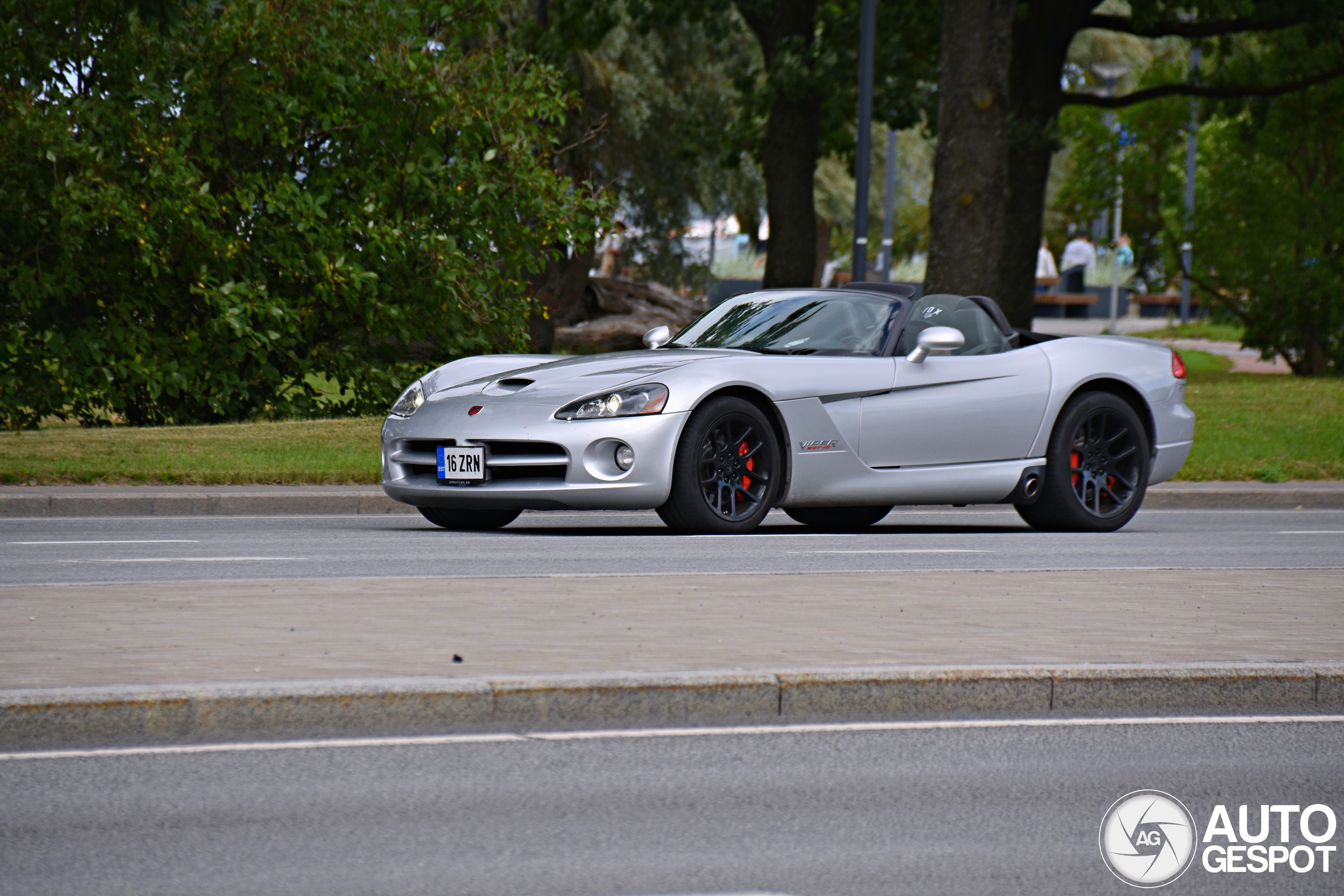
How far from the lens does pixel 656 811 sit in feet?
15.1

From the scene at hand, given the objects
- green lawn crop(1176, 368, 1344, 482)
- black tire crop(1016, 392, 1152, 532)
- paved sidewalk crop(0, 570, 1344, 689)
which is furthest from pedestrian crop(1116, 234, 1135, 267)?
paved sidewalk crop(0, 570, 1344, 689)

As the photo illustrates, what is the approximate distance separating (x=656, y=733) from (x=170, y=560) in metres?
4.55

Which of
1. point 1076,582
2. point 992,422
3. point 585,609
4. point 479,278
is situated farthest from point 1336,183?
point 585,609

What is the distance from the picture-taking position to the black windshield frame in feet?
34.3

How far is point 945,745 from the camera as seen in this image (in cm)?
532

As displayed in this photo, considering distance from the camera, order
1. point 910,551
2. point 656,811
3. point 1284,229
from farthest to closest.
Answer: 1. point 1284,229
2. point 910,551
3. point 656,811

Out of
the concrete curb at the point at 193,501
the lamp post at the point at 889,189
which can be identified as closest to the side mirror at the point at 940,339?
the concrete curb at the point at 193,501

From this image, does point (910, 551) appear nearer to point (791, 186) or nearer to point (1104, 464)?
point (1104, 464)

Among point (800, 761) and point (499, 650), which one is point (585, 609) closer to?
point (499, 650)

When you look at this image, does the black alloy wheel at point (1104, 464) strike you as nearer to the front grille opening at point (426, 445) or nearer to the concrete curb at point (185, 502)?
the front grille opening at point (426, 445)

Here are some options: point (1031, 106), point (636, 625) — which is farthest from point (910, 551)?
point (1031, 106)

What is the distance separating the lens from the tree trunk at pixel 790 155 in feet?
82.5

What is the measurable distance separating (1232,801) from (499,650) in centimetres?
243

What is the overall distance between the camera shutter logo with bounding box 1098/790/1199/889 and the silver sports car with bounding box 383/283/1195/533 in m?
5.00
